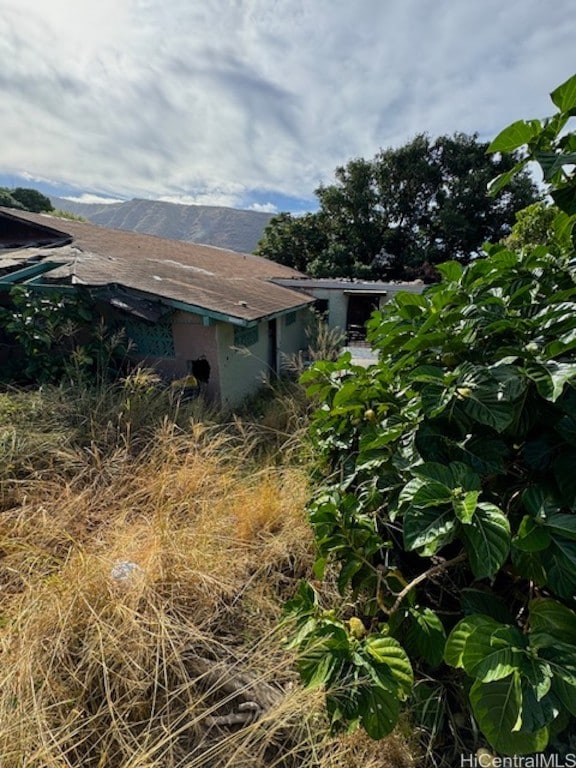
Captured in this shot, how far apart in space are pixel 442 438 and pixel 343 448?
92 centimetres

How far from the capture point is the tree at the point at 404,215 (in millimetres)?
21312

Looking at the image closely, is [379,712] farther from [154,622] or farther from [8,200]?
[8,200]

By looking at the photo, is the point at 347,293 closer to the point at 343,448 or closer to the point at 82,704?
the point at 343,448

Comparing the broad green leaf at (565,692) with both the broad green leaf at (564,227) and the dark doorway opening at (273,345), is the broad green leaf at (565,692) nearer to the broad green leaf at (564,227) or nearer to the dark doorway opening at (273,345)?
the broad green leaf at (564,227)

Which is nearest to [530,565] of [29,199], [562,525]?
[562,525]

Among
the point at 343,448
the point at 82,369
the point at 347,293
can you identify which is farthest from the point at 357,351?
the point at 343,448

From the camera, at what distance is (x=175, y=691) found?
1.83m

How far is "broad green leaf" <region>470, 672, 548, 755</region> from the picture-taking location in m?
1.09

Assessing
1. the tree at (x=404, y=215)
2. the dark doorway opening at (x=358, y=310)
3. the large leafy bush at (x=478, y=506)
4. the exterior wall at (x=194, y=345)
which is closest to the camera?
the large leafy bush at (x=478, y=506)

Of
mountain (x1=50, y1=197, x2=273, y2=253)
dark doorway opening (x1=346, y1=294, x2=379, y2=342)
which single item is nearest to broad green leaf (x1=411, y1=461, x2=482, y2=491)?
dark doorway opening (x1=346, y1=294, x2=379, y2=342)

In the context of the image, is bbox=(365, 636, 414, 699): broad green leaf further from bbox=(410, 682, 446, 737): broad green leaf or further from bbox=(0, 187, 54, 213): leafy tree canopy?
bbox=(0, 187, 54, 213): leafy tree canopy

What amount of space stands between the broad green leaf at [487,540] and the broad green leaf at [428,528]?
7 cm

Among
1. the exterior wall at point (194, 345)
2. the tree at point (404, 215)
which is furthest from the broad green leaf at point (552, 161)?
the tree at point (404, 215)

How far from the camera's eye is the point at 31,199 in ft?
78.0
